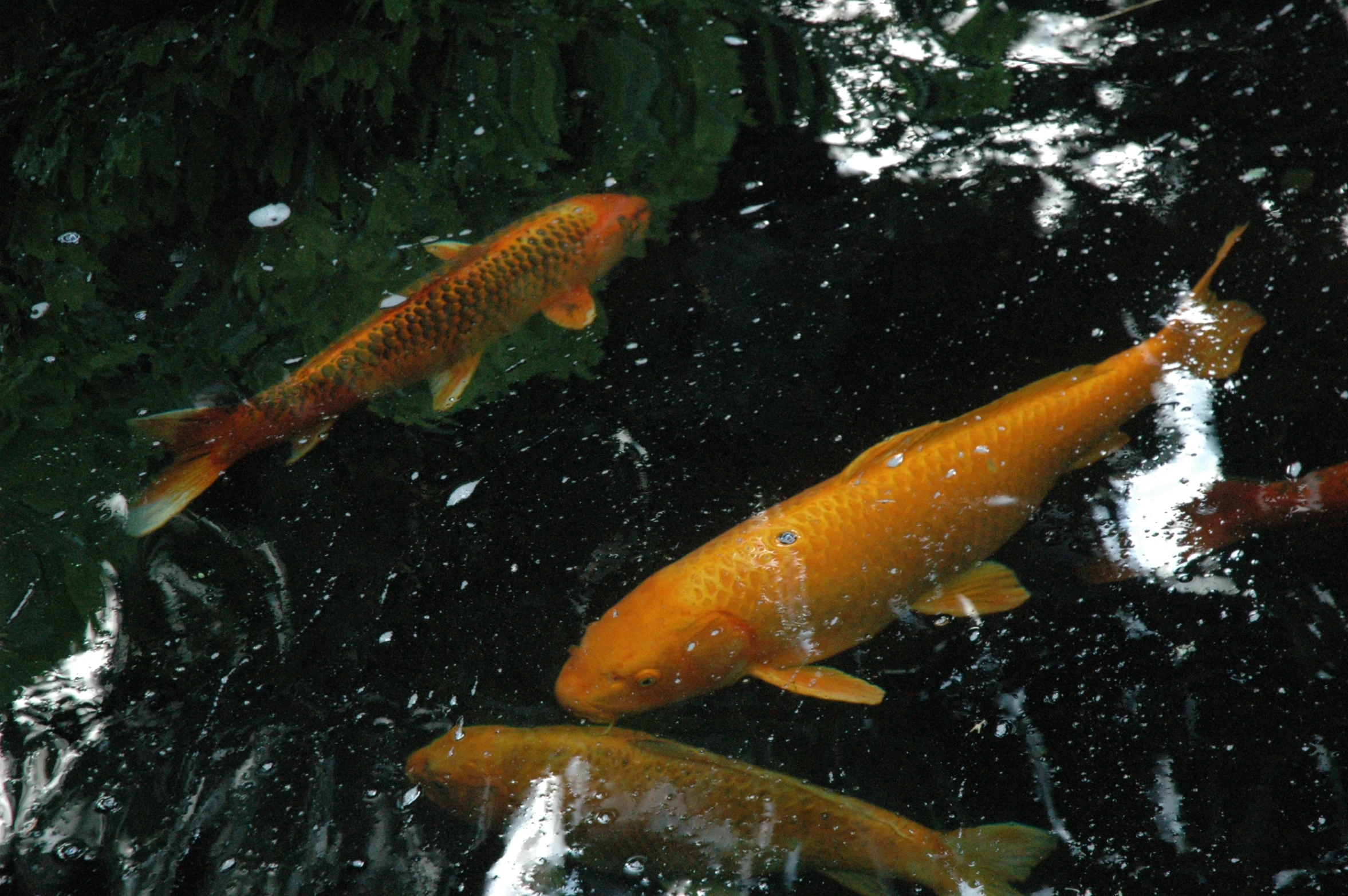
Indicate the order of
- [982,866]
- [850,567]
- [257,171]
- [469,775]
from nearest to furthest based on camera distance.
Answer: [982,866], [469,775], [850,567], [257,171]

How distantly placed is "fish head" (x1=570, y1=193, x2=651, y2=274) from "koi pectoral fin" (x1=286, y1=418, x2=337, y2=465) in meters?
0.80

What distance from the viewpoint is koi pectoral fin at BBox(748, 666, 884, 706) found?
168cm

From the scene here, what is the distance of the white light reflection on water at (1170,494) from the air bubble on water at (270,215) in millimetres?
2411

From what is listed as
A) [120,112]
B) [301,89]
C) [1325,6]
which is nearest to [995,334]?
[1325,6]

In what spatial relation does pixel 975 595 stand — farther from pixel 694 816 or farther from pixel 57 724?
pixel 57 724

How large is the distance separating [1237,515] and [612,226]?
5.34 ft

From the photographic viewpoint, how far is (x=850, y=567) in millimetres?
1756

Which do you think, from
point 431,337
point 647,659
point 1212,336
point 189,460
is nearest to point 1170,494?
point 1212,336

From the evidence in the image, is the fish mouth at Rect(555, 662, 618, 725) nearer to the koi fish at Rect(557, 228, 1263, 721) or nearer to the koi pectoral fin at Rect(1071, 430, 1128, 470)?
the koi fish at Rect(557, 228, 1263, 721)

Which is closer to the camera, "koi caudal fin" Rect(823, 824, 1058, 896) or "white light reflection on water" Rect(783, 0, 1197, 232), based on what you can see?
"koi caudal fin" Rect(823, 824, 1058, 896)

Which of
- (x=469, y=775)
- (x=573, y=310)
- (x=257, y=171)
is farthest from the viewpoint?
(x=257, y=171)

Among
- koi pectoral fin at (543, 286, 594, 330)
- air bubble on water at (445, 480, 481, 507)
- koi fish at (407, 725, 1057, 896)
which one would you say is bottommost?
koi fish at (407, 725, 1057, 896)

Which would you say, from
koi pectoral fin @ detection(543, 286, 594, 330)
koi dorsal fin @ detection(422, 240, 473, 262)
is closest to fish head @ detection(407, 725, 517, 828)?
koi pectoral fin @ detection(543, 286, 594, 330)

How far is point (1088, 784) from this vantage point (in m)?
1.61
